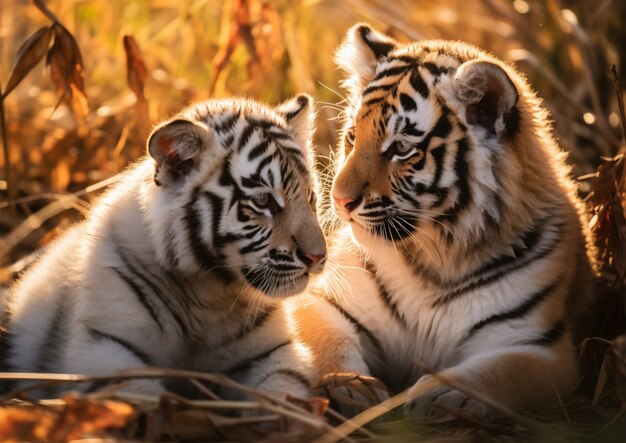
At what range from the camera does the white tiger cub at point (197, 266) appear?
2541mm

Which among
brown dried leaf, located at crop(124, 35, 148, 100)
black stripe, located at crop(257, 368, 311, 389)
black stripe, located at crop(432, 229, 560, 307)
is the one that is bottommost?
black stripe, located at crop(257, 368, 311, 389)

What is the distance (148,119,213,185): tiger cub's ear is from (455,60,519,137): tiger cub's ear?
77 cm

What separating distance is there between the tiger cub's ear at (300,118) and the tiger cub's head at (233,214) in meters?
0.27

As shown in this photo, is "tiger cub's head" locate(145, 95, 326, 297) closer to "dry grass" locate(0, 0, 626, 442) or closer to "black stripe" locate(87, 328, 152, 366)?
"black stripe" locate(87, 328, 152, 366)

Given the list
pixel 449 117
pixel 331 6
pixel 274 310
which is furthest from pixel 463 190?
pixel 331 6

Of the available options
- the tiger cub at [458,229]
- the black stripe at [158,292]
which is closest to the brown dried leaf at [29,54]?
the black stripe at [158,292]

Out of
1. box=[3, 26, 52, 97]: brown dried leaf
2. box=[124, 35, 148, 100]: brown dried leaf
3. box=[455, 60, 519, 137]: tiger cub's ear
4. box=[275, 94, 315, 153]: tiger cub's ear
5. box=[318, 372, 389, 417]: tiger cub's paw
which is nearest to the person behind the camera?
box=[318, 372, 389, 417]: tiger cub's paw

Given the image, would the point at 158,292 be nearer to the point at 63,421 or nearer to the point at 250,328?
the point at 250,328

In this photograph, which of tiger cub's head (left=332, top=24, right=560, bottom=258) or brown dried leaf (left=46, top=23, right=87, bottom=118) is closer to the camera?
tiger cub's head (left=332, top=24, right=560, bottom=258)

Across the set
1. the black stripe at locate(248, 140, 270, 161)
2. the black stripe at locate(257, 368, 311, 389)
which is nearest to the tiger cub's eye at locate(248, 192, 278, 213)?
the black stripe at locate(248, 140, 270, 161)

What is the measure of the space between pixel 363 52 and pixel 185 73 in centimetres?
250

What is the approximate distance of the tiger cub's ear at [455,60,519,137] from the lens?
2.68 m

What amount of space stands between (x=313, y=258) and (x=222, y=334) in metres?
0.37

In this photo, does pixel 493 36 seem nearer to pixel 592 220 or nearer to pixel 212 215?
pixel 592 220
